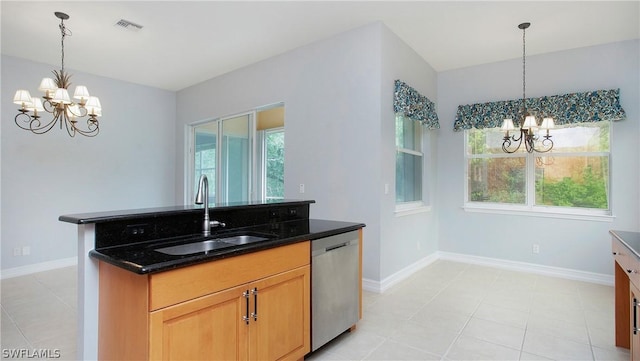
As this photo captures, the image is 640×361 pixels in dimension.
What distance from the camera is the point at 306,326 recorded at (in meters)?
2.12

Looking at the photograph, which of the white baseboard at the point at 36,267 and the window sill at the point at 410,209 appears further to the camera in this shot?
the white baseboard at the point at 36,267

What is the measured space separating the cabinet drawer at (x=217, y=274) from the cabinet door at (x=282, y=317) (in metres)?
0.07

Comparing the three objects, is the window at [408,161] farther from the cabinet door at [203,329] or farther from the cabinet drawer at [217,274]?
the cabinet door at [203,329]

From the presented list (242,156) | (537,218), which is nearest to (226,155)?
(242,156)

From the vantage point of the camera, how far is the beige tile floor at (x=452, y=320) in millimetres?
2350

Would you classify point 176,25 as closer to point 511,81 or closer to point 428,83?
point 428,83

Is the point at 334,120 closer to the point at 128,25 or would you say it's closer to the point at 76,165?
the point at 128,25

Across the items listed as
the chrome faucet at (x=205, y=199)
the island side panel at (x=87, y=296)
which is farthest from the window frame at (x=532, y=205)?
the island side panel at (x=87, y=296)

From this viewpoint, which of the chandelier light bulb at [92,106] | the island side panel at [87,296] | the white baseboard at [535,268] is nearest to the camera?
the island side panel at [87,296]

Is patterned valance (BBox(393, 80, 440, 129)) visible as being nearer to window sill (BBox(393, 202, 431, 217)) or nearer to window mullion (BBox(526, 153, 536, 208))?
window sill (BBox(393, 202, 431, 217))

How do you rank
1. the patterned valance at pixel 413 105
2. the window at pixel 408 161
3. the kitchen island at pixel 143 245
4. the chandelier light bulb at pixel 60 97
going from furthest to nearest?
the window at pixel 408 161
the patterned valance at pixel 413 105
the chandelier light bulb at pixel 60 97
the kitchen island at pixel 143 245

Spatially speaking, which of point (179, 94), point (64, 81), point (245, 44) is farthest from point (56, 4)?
point (179, 94)

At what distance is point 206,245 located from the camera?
214 centimetres

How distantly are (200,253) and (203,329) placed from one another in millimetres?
346
